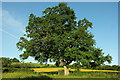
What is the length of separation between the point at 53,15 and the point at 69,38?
5.92 metres

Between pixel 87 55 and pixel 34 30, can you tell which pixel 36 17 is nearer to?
pixel 34 30

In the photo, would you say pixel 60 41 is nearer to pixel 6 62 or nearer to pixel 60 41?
pixel 60 41

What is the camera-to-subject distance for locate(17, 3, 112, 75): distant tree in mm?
24578

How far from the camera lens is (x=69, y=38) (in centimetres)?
2592

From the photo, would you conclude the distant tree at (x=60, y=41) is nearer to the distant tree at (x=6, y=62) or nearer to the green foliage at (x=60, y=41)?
the green foliage at (x=60, y=41)

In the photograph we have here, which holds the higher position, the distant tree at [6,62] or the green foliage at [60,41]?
the green foliage at [60,41]

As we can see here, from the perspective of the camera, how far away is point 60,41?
24.2 metres

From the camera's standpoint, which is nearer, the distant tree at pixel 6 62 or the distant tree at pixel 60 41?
the distant tree at pixel 60 41

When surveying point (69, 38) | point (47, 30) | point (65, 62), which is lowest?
point (65, 62)

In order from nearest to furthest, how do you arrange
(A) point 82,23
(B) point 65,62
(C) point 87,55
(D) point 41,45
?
(C) point 87,55 < (D) point 41,45 < (B) point 65,62 < (A) point 82,23

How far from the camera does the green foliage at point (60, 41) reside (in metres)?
24.6

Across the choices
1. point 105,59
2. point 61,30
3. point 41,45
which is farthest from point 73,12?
point 105,59

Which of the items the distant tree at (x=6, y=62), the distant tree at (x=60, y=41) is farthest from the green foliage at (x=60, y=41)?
the distant tree at (x=6, y=62)

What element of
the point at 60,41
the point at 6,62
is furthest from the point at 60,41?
the point at 6,62
